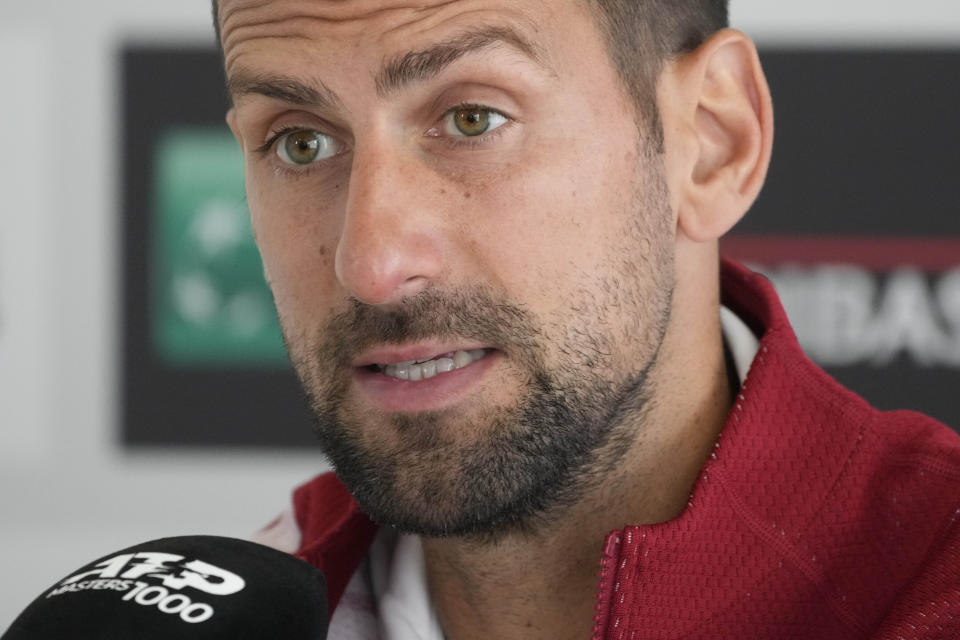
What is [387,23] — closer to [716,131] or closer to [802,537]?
[716,131]

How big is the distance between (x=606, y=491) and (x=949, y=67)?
187 cm

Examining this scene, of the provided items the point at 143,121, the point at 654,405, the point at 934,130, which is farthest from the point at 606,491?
the point at 143,121

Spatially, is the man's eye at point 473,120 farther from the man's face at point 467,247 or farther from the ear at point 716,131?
the ear at point 716,131

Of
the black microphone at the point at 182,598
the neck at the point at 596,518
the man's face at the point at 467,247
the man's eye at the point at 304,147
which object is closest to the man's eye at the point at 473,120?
the man's face at the point at 467,247

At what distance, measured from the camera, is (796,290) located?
2533 mm

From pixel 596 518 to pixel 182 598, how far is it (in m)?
0.46

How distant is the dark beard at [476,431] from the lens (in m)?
0.95

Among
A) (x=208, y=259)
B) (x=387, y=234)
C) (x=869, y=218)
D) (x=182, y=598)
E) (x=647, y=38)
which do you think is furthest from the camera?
(x=208, y=259)

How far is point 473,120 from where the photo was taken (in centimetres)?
98

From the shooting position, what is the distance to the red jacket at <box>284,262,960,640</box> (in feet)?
2.88

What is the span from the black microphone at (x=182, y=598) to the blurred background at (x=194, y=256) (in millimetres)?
1933

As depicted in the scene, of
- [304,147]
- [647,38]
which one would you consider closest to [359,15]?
[304,147]

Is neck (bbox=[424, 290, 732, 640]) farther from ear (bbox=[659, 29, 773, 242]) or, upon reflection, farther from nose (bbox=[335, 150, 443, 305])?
nose (bbox=[335, 150, 443, 305])

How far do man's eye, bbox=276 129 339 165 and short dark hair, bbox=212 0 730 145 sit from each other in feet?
0.85
